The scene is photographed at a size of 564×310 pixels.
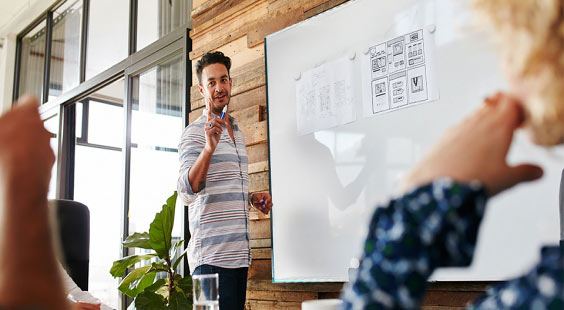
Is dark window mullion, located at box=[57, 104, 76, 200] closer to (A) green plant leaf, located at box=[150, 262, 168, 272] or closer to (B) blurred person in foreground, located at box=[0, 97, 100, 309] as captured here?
(A) green plant leaf, located at box=[150, 262, 168, 272]

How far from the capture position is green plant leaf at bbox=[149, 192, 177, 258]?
10.2ft

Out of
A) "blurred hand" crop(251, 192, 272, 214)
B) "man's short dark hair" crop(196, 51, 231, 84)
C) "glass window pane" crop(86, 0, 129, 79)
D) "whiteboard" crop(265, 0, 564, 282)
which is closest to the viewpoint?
"whiteboard" crop(265, 0, 564, 282)

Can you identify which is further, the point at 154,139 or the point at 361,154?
the point at 154,139

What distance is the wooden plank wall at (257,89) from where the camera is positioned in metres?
2.75

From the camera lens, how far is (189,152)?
241 cm

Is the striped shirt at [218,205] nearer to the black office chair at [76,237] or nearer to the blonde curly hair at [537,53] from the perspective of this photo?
the black office chair at [76,237]

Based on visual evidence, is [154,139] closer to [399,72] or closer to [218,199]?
[218,199]

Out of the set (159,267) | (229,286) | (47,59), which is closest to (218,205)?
(229,286)

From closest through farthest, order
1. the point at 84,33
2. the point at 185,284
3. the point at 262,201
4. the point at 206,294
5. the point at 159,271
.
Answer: the point at 206,294 < the point at 262,201 < the point at 185,284 < the point at 159,271 < the point at 84,33

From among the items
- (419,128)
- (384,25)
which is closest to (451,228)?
(419,128)

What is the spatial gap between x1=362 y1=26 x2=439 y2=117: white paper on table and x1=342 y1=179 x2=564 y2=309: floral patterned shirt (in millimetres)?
1752

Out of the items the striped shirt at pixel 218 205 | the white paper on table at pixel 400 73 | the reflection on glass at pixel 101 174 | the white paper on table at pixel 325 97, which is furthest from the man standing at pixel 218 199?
the reflection on glass at pixel 101 174

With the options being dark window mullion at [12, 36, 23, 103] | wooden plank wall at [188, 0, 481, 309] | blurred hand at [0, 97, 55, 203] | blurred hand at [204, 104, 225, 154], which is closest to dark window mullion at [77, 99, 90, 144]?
dark window mullion at [12, 36, 23, 103]

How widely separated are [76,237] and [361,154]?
1222mm
